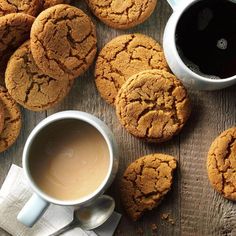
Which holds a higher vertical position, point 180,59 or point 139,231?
point 180,59

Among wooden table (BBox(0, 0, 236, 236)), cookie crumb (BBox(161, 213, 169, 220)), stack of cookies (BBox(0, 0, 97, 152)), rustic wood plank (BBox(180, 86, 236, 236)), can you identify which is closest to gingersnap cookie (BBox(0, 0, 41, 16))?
stack of cookies (BBox(0, 0, 97, 152))

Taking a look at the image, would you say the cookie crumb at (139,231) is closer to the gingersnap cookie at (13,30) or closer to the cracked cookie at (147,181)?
the cracked cookie at (147,181)

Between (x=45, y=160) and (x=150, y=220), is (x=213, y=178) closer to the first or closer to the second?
(x=150, y=220)

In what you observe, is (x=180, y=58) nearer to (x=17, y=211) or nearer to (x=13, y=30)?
(x=13, y=30)

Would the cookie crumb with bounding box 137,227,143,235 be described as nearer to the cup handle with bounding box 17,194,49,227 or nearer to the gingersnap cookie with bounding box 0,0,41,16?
the cup handle with bounding box 17,194,49,227

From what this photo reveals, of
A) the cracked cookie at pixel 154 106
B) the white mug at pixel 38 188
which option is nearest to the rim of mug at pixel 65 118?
the white mug at pixel 38 188

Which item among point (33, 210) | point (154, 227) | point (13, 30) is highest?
point (13, 30)

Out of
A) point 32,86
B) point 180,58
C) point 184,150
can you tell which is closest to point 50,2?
point 32,86

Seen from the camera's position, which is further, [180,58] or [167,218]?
[167,218]
